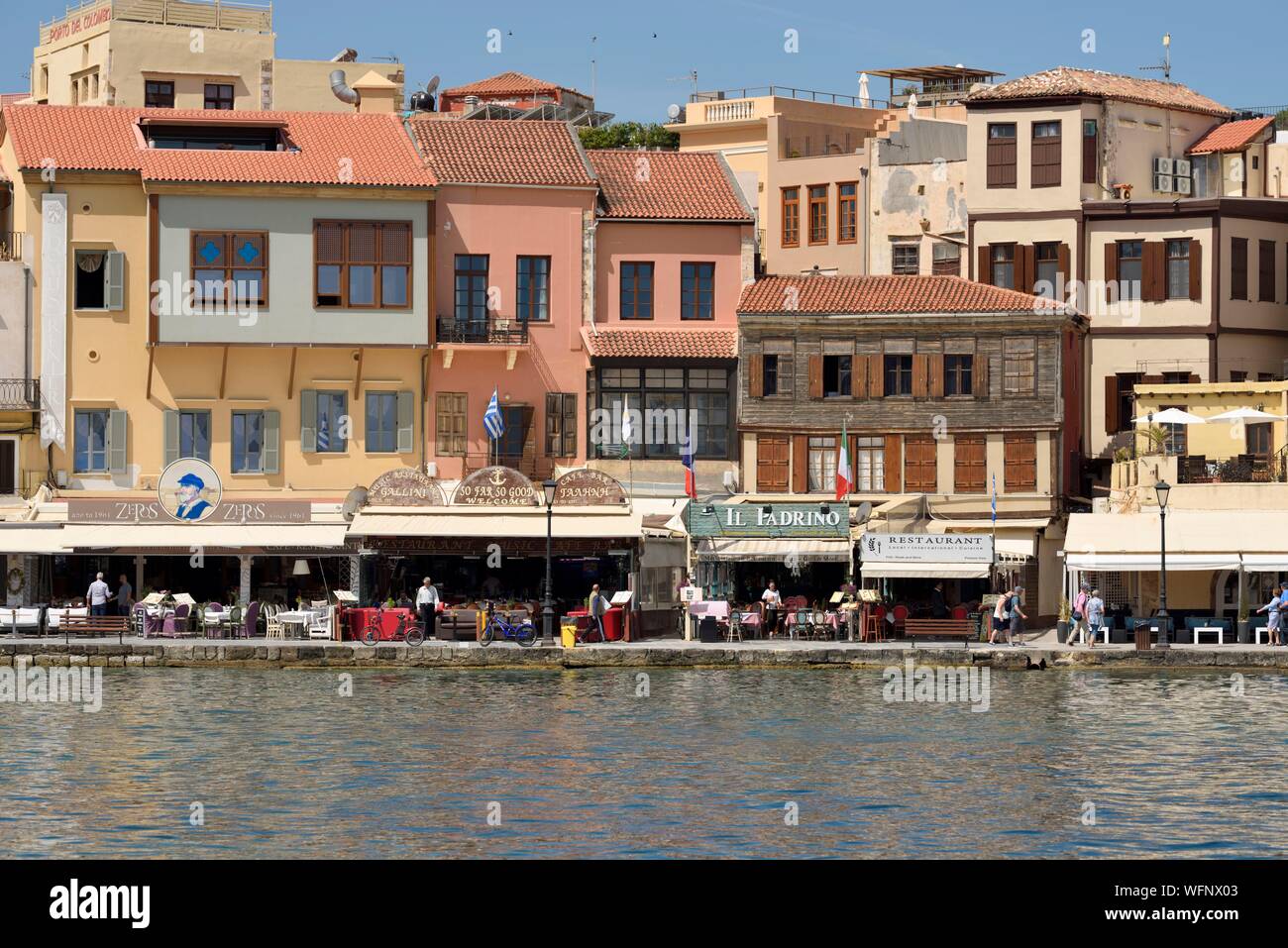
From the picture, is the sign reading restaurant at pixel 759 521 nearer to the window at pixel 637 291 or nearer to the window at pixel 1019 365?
the window at pixel 1019 365

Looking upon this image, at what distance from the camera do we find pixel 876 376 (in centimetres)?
5050

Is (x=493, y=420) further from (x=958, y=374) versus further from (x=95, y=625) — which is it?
(x=958, y=374)

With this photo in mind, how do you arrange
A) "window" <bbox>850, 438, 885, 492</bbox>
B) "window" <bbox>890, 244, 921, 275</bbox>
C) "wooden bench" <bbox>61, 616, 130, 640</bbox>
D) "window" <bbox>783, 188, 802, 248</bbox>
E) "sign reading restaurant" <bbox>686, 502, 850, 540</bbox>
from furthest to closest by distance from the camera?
"window" <bbox>783, 188, 802, 248</bbox>
"window" <bbox>890, 244, 921, 275</bbox>
"window" <bbox>850, 438, 885, 492</bbox>
"sign reading restaurant" <bbox>686, 502, 850, 540</bbox>
"wooden bench" <bbox>61, 616, 130, 640</bbox>

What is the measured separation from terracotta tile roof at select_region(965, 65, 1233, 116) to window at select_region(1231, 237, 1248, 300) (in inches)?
195

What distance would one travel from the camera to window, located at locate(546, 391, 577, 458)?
5097 centimetres

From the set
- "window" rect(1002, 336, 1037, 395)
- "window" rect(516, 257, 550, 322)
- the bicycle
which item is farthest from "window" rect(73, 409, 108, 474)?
"window" rect(1002, 336, 1037, 395)

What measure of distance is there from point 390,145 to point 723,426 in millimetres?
10718

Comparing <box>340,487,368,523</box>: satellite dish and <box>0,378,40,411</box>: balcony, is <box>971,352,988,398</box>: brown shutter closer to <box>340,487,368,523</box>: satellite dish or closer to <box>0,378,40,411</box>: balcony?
<box>340,487,368,523</box>: satellite dish

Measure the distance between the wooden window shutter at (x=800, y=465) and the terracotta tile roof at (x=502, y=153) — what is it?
8.10 meters

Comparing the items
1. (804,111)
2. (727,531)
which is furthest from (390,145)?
(804,111)

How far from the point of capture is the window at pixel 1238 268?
5422 centimetres

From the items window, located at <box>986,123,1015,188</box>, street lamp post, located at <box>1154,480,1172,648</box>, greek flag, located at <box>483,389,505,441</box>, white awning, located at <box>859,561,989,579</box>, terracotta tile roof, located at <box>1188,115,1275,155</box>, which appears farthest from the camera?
terracotta tile roof, located at <box>1188,115,1275,155</box>

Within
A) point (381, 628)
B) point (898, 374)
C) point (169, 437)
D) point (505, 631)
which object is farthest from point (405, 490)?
point (898, 374)

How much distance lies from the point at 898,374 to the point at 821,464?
9.22 feet
